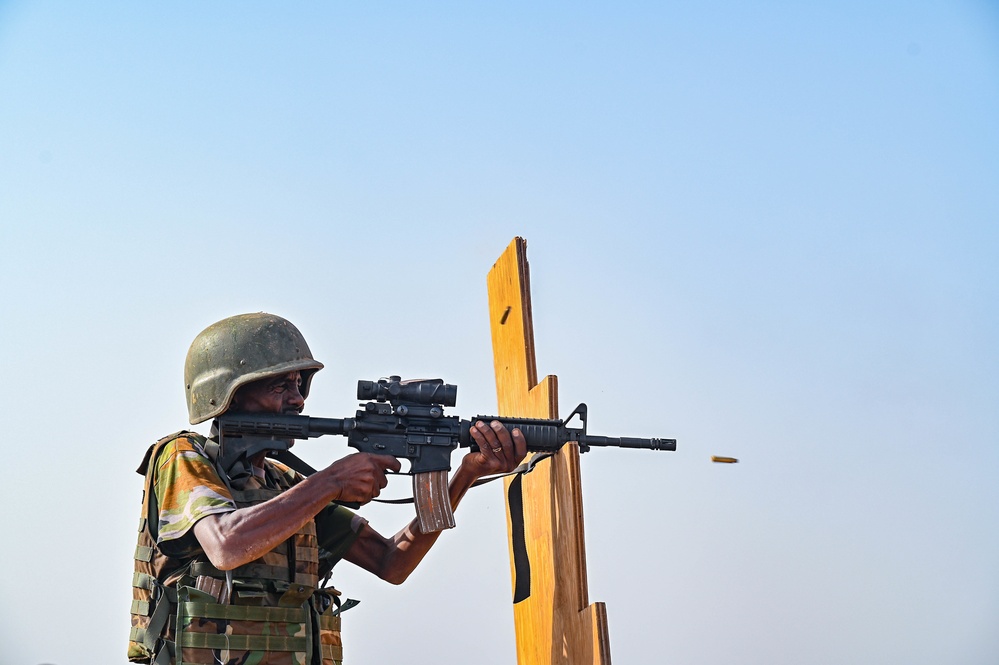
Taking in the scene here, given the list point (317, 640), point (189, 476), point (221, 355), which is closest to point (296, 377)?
point (221, 355)

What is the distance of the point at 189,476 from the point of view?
234 inches

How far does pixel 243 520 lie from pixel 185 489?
1.37ft

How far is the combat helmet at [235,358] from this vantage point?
248 inches

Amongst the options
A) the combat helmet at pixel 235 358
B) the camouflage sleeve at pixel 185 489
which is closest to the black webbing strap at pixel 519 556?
the combat helmet at pixel 235 358

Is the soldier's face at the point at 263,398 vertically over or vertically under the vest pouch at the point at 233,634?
over

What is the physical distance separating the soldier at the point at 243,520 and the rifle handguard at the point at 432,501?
18 centimetres

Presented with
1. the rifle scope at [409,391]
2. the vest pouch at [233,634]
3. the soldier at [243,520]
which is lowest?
the vest pouch at [233,634]

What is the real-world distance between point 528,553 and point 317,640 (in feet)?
4.57

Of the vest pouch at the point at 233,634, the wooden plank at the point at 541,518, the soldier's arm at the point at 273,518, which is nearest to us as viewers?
the soldier's arm at the point at 273,518

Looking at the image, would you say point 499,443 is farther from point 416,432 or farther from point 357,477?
point 357,477

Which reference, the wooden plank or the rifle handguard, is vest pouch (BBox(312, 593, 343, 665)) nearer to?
the rifle handguard

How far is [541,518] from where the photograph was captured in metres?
6.85

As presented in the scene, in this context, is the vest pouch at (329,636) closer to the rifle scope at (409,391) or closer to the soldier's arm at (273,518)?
the soldier's arm at (273,518)

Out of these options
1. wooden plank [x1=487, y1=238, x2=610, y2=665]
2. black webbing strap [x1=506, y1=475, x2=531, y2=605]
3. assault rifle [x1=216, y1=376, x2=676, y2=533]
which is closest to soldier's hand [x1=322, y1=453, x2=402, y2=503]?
assault rifle [x1=216, y1=376, x2=676, y2=533]
